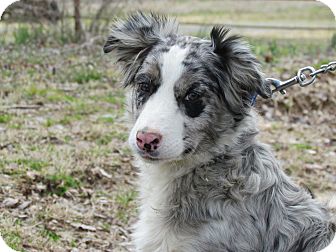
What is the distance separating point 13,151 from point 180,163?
3215 millimetres

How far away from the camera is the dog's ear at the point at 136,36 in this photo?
493cm

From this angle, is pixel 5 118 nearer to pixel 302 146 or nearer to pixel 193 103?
pixel 302 146

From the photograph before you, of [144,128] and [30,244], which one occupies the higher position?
[144,128]

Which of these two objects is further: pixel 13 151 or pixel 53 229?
pixel 13 151

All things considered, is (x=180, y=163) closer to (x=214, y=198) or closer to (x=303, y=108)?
(x=214, y=198)

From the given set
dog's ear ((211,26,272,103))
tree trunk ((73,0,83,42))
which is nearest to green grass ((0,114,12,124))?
dog's ear ((211,26,272,103))

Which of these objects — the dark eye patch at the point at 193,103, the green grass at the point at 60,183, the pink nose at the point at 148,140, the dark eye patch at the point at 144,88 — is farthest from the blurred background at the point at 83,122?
the pink nose at the point at 148,140

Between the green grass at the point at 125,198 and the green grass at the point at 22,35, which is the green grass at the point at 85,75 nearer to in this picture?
the green grass at the point at 22,35

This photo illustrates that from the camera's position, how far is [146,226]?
183 inches

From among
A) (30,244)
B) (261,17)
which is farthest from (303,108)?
(261,17)

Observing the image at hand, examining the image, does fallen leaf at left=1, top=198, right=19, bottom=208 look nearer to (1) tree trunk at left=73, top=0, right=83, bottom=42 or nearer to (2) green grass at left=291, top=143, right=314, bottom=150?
(2) green grass at left=291, top=143, right=314, bottom=150

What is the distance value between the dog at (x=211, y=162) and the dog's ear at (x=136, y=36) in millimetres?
132

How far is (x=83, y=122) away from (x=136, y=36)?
3928 millimetres

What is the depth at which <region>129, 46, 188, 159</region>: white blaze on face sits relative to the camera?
13.8 ft
